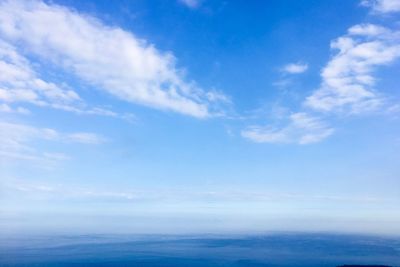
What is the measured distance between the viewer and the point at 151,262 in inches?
4916

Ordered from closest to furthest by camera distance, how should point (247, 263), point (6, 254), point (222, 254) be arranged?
point (247, 263) < point (6, 254) < point (222, 254)


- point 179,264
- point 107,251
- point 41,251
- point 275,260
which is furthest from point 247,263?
point 41,251

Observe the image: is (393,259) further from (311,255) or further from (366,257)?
(311,255)

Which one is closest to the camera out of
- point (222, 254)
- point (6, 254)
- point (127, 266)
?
point (127, 266)

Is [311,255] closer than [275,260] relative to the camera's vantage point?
No

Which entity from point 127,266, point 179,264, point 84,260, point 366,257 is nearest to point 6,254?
point 84,260

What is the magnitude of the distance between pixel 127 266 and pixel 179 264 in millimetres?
19614

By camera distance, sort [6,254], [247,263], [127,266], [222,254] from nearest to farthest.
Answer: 1. [127,266]
2. [247,263]
3. [6,254]
4. [222,254]

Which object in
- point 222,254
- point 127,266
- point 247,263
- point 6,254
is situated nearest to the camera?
point 127,266

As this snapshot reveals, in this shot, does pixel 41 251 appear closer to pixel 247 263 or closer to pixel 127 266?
pixel 127 266

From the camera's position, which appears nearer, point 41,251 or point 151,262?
point 151,262

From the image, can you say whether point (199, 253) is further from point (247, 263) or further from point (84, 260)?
point (84, 260)

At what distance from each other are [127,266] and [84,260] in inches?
863

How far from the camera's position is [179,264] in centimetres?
12138
